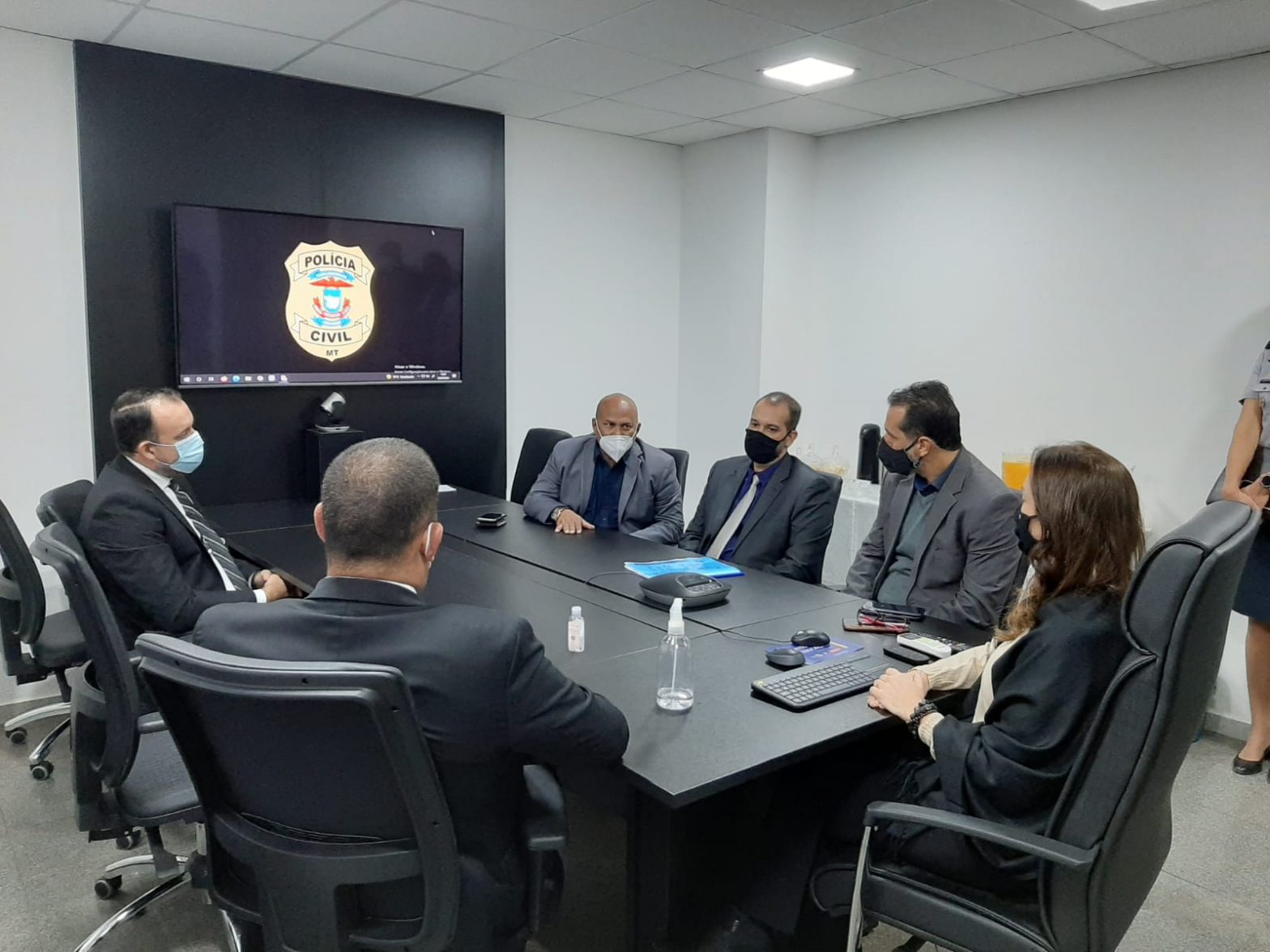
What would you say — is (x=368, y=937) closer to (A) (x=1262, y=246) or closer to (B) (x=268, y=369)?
(B) (x=268, y=369)

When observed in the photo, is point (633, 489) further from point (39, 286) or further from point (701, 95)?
point (39, 286)

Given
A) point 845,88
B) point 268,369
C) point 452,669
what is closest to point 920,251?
point 845,88

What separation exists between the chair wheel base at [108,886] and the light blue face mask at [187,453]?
3.83ft

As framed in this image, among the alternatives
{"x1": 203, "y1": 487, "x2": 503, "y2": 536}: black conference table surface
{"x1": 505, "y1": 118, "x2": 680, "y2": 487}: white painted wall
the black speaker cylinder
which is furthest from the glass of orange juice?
{"x1": 203, "y1": 487, "x2": 503, "y2": 536}: black conference table surface

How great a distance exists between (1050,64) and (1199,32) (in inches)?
22.0

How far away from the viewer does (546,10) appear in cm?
328

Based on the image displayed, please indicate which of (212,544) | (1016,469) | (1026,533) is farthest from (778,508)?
(212,544)

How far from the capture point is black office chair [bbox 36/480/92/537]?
2850 mm

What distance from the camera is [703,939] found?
6.70ft

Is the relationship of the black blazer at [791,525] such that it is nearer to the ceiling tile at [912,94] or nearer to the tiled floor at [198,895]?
the tiled floor at [198,895]

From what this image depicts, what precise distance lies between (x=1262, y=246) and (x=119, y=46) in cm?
461

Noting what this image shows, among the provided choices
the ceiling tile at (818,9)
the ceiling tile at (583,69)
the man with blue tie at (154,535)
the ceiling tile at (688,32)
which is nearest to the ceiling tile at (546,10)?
the ceiling tile at (688,32)

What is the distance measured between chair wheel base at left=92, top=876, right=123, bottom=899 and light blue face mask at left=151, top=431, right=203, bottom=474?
117 cm

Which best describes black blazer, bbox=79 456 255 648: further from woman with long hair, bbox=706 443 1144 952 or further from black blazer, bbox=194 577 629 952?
woman with long hair, bbox=706 443 1144 952
